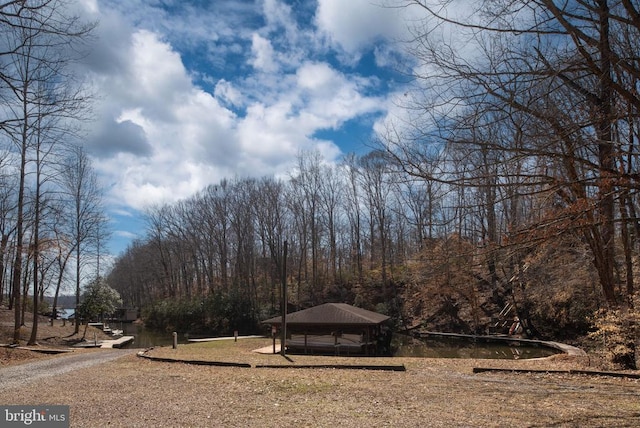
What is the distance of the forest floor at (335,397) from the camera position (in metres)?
6.54

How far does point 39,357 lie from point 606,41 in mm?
20903

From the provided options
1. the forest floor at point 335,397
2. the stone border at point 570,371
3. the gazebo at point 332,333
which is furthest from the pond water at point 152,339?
the stone border at point 570,371

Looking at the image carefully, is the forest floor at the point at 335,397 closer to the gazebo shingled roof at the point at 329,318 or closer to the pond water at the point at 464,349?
the gazebo shingled roof at the point at 329,318

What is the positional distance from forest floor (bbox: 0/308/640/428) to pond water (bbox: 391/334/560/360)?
13.1 m

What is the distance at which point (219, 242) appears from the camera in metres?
55.6

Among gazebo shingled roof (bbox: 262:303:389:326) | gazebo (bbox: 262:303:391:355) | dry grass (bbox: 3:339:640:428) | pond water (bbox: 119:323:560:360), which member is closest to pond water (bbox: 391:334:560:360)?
pond water (bbox: 119:323:560:360)

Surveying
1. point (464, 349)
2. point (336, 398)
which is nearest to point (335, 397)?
point (336, 398)

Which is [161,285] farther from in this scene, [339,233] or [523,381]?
[523,381]

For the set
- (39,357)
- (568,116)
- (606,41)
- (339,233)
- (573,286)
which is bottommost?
(39,357)

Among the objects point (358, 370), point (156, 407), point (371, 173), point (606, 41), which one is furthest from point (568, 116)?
point (371, 173)

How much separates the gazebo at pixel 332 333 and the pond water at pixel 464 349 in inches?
95.7

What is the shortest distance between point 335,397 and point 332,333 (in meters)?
17.1

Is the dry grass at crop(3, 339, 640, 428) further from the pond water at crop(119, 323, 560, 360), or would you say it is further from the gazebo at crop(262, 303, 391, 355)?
the pond water at crop(119, 323, 560, 360)

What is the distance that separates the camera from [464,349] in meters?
28.2
